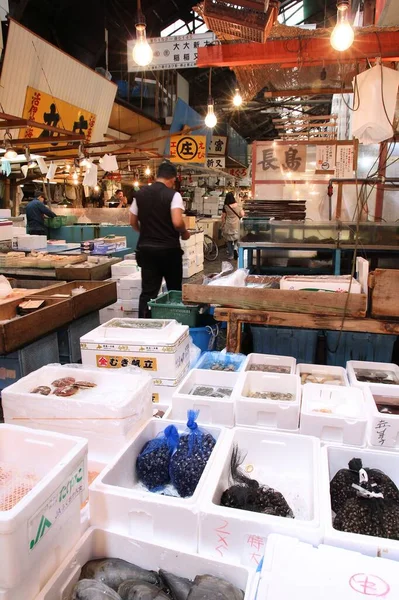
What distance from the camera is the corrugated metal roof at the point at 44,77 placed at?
23.3ft

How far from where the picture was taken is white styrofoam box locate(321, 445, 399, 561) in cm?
149

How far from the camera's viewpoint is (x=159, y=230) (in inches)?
211

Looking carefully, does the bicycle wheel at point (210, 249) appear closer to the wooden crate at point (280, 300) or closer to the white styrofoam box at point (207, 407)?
the wooden crate at point (280, 300)

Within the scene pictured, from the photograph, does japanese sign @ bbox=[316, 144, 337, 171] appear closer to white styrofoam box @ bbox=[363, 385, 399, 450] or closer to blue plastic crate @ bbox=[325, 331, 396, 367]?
blue plastic crate @ bbox=[325, 331, 396, 367]

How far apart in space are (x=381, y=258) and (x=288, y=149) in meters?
3.23

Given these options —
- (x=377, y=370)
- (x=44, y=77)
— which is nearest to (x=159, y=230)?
(x=377, y=370)

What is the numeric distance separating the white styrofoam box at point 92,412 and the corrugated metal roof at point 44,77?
6577mm

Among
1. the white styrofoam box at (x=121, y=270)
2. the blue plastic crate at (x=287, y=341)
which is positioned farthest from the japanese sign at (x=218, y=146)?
the blue plastic crate at (x=287, y=341)

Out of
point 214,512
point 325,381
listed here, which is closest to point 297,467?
point 214,512

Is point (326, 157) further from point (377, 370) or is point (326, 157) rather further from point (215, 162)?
point (215, 162)

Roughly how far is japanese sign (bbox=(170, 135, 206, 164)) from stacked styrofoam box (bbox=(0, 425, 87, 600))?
1106 centimetres

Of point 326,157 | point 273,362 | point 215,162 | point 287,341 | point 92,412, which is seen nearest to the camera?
point 92,412

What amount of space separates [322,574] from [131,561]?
793mm

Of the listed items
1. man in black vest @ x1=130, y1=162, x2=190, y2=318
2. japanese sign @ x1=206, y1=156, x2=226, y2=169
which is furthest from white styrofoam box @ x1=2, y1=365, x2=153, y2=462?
japanese sign @ x1=206, y1=156, x2=226, y2=169
